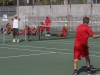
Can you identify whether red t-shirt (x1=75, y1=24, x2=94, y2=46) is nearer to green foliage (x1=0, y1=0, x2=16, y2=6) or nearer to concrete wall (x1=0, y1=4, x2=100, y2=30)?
concrete wall (x1=0, y1=4, x2=100, y2=30)

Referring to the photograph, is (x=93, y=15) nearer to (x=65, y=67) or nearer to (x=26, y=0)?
(x=26, y=0)

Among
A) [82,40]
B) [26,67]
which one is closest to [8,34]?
[26,67]

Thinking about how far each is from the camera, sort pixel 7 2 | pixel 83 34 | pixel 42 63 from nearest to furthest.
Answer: pixel 83 34 < pixel 42 63 < pixel 7 2

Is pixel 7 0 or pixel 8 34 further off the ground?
pixel 7 0

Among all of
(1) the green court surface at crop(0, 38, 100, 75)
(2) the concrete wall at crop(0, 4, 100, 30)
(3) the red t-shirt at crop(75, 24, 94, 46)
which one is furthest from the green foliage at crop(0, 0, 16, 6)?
(3) the red t-shirt at crop(75, 24, 94, 46)

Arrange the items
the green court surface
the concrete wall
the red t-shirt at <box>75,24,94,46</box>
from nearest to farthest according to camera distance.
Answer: the red t-shirt at <box>75,24,94,46</box>
the green court surface
the concrete wall

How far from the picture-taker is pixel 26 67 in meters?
13.2

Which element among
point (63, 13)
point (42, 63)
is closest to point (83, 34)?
point (42, 63)

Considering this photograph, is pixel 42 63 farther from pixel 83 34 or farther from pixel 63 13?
pixel 63 13

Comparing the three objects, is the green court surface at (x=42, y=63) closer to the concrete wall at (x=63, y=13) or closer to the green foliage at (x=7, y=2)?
the concrete wall at (x=63, y=13)

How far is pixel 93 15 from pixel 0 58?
2436 cm

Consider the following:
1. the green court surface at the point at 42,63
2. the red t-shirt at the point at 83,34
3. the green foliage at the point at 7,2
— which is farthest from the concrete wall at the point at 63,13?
the red t-shirt at the point at 83,34

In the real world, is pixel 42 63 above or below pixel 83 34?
below

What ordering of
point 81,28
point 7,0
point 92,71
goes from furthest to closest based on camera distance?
point 7,0 → point 92,71 → point 81,28
